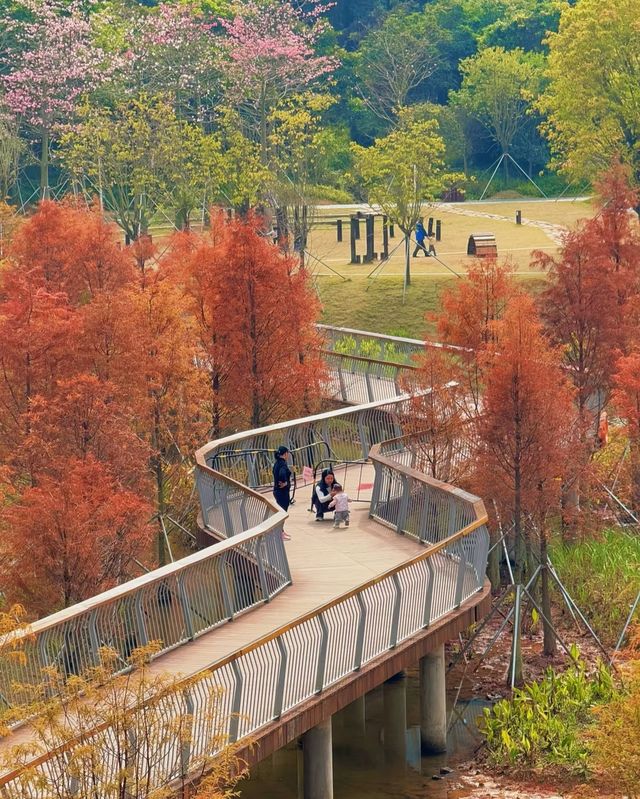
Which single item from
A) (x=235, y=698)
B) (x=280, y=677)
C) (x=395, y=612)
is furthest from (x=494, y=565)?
(x=235, y=698)

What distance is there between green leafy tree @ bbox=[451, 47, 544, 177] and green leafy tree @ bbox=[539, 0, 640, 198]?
1614 cm

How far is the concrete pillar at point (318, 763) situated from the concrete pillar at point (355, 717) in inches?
197

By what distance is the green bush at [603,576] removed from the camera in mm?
30984

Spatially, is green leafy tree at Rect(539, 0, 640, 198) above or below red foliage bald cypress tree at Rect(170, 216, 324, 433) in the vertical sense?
above

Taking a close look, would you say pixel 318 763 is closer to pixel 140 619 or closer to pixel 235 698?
pixel 140 619

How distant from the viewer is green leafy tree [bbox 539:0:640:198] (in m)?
61.0

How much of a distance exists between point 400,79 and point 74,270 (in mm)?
44124

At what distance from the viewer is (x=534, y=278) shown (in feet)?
185

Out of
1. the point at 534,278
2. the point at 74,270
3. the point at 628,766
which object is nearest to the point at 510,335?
the point at 628,766

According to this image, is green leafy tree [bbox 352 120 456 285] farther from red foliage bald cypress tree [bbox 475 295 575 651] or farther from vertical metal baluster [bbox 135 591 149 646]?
vertical metal baluster [bbox 135 591 149 646]

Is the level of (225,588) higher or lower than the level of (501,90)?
lower

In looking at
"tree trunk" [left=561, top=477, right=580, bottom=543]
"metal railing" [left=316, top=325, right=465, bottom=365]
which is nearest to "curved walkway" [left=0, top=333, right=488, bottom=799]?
"tree trunk" [left=561, top=477, right=580, bottom=543]

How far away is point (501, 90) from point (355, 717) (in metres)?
57.3

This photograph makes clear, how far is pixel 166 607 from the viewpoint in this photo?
2106 cm
